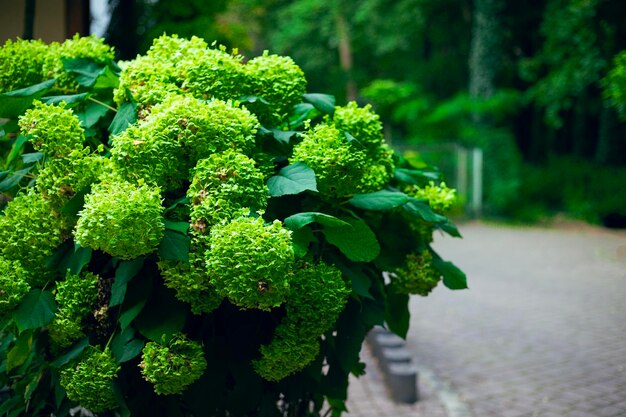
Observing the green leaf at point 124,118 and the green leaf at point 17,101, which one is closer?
the green leaf at point 124,118

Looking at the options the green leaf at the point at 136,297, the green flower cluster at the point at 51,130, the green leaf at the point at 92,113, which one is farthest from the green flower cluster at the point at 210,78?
the green leaf at the point at 136,297

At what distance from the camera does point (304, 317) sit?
2010mm

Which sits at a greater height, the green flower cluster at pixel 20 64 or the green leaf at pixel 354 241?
the green flower cluster at pixel 20 64

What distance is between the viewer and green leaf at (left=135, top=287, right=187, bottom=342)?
1.93m

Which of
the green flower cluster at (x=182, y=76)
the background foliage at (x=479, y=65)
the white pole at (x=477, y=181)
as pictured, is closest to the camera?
the green flower cluster at (x=182, y=76)

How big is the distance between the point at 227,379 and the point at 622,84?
8.42m

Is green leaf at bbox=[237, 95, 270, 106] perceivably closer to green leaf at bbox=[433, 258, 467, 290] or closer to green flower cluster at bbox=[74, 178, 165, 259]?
green flower cluster at bbox=[74, 178, 165, 259]

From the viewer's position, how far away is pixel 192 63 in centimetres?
220

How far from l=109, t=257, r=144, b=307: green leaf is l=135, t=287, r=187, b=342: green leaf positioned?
0.28 ft

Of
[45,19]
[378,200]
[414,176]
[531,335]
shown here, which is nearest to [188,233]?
[378,200]

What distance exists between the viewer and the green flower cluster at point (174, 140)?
191 cm

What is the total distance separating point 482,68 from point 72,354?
23057 millimetres

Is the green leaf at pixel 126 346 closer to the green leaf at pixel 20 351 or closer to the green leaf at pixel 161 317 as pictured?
the green leaf at pixel 161 317

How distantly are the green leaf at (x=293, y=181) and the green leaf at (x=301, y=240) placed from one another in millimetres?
115
